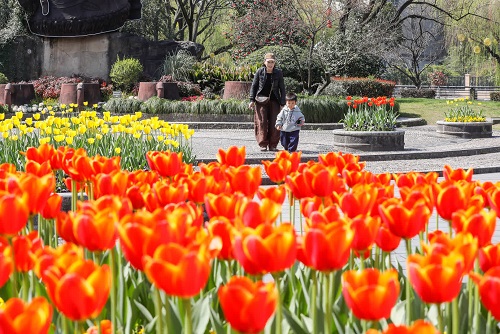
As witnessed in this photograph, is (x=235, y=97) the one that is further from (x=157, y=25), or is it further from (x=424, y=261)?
(x=424, y=261)

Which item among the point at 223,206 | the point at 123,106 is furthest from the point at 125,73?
the point at 223,206

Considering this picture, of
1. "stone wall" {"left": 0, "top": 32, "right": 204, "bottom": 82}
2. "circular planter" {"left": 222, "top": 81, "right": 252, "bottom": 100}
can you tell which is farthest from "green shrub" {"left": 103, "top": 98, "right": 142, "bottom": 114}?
"stone wall" {"left": 0, "top": 32, "right": 204, "bottom": 82}

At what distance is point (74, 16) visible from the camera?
3002 centimetres

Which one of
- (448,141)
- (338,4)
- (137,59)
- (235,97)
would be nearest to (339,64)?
(338,4)

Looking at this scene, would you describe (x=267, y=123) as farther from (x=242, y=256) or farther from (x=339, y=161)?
(x=242, y=256)

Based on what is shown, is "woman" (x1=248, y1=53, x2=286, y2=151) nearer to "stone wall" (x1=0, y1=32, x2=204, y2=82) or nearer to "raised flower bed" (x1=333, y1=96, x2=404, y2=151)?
"raised flower bed" (x1=333, y1=96, x2=404, y2=151)

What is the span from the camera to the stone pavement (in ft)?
43.8

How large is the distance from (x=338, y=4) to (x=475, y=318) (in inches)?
1395

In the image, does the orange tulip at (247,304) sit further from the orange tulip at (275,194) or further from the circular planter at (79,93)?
the circular planter at (79,93)

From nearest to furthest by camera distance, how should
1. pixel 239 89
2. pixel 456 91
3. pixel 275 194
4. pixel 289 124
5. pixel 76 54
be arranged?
pixel 275 194 < pixel 289 124 < pixel 239 89 < pixel 76 54 < pixel 456 91

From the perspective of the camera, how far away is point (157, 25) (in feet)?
133

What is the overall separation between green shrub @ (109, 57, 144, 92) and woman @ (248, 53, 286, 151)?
593 inches

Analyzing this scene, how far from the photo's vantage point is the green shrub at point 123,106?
915 inches

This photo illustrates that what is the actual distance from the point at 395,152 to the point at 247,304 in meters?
13.4
